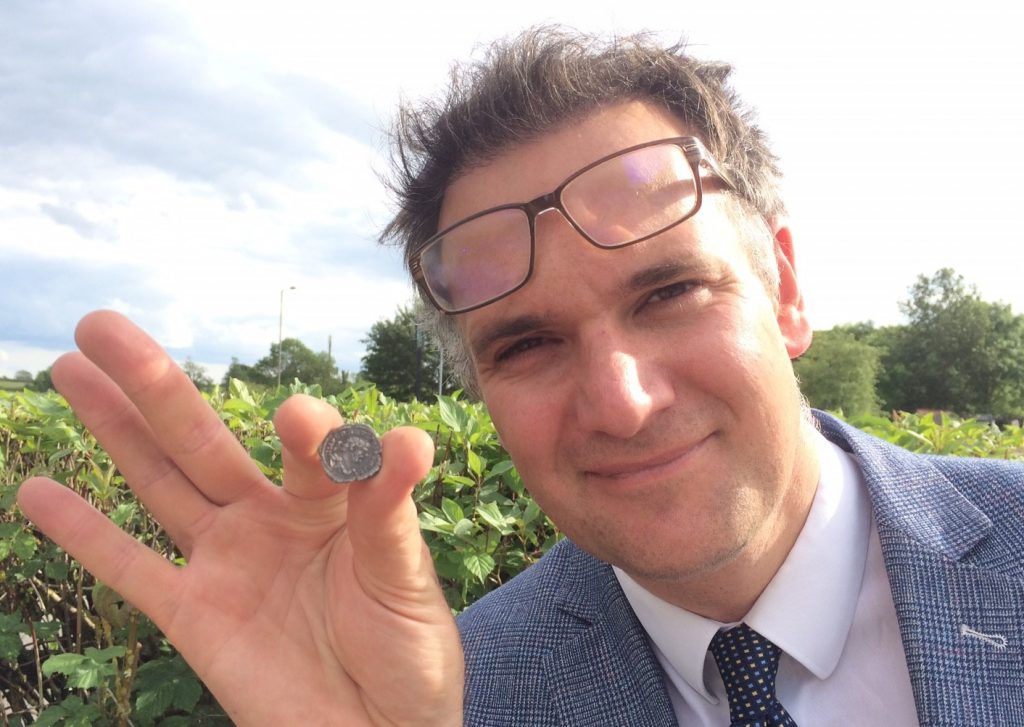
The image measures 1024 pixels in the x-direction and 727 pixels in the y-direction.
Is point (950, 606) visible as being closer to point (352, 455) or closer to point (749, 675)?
point (749, 675)

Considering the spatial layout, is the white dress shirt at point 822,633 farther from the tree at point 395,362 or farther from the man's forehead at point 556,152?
the tree at point 395,362

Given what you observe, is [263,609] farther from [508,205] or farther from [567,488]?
[508,205]

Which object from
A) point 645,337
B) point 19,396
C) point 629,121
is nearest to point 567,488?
point 645,337

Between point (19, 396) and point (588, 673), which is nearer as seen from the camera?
point (588, 673)

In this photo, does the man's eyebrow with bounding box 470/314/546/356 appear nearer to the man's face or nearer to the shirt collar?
the man's face

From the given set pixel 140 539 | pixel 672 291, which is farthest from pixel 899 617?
pixel 140 539

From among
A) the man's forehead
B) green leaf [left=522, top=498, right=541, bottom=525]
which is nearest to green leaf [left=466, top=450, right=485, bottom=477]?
green leaf [left=522, top=498, right=541, bottom=525]

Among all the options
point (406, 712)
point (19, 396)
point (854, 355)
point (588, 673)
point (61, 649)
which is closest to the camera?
point (406, 712)

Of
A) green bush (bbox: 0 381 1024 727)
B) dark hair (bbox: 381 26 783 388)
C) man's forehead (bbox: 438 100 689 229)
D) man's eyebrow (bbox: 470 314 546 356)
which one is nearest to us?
man's eyebrow (bbox: 470 314 546 356)
